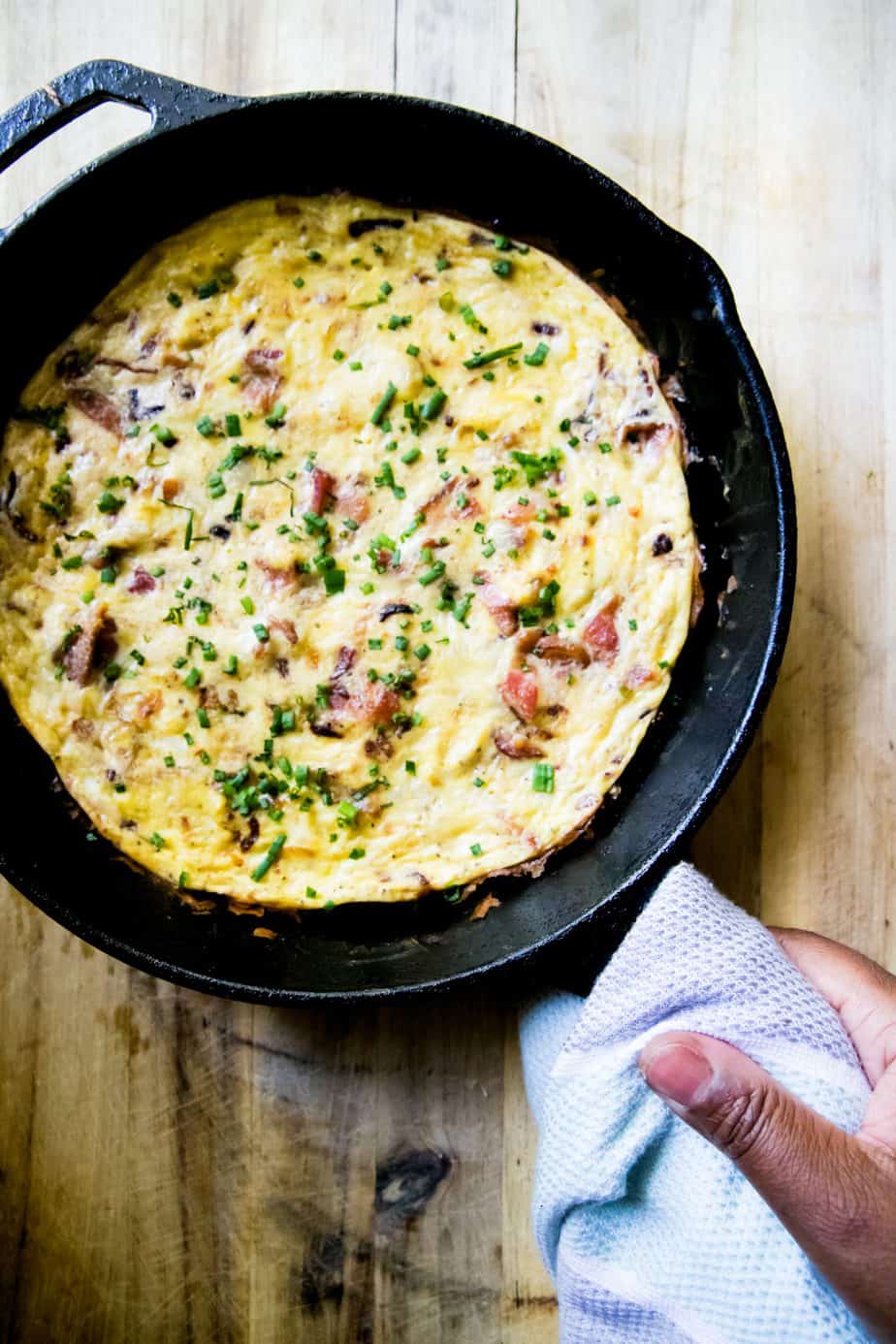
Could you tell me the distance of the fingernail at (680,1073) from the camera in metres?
2.33

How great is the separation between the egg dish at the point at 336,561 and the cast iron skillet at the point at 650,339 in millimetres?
93

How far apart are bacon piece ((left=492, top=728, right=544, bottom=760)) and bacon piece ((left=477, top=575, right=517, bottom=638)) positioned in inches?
9.5

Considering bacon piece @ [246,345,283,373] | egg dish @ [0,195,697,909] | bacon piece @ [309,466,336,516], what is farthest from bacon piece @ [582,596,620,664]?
bacon piece @ [246,345,283,373]

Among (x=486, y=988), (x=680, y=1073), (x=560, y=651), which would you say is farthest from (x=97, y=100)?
(x=680, y=1073)

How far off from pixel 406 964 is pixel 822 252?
7.06 feet

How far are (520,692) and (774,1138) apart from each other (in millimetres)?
1122

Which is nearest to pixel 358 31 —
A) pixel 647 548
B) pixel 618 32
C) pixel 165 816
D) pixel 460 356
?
pixel 618 32

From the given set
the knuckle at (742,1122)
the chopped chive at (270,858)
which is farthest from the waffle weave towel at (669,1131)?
the chopped chive at (270,858)

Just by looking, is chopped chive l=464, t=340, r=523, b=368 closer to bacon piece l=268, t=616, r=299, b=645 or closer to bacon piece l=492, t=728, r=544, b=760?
bacon piece l=268, t=616, r=299, b=645

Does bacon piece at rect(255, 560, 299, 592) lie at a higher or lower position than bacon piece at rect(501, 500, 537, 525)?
lower

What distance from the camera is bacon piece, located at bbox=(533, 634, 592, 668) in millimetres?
2852

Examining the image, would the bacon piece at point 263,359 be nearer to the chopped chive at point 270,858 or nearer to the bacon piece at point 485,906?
the chopped chive at point 270,858

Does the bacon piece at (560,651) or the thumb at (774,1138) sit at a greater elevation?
the bacon piece at (560,651)

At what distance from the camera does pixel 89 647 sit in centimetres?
280
